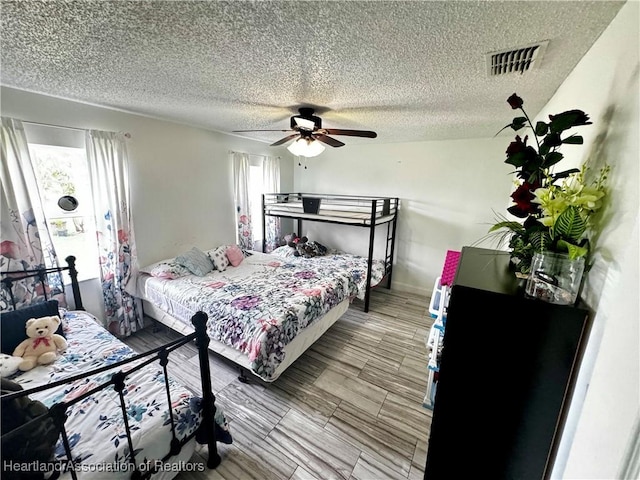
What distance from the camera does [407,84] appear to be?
1687 millimetres

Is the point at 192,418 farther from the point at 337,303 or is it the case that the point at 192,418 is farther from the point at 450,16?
the point at 450,16

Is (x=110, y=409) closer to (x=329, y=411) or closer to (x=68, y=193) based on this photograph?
(x=329, y=411)

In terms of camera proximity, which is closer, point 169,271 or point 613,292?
point 613,292

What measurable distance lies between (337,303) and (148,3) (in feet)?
8.64

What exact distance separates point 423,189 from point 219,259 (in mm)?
3137

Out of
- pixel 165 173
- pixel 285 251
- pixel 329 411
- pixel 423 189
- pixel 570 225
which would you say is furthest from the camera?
pixel 285 251

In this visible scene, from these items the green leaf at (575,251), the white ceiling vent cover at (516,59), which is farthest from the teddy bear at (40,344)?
the white ceiling vent cover at (516,59)

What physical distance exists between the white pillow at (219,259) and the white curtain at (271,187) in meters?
1.12

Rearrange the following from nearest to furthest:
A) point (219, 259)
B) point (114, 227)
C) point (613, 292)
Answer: point (613, 292) → point (114, 227) → point (219, 259)

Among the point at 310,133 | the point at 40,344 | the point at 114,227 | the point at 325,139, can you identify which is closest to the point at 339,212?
the point at 325,139

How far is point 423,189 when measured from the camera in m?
3.84

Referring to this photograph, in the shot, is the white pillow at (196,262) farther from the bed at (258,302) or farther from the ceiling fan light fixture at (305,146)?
the ceiling fan light fixture at (305,146)

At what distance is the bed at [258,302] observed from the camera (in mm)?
1989

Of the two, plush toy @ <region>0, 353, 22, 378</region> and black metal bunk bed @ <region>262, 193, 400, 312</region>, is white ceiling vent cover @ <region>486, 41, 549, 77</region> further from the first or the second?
plush toy @ <region>0, 353, 22, 378</region>
